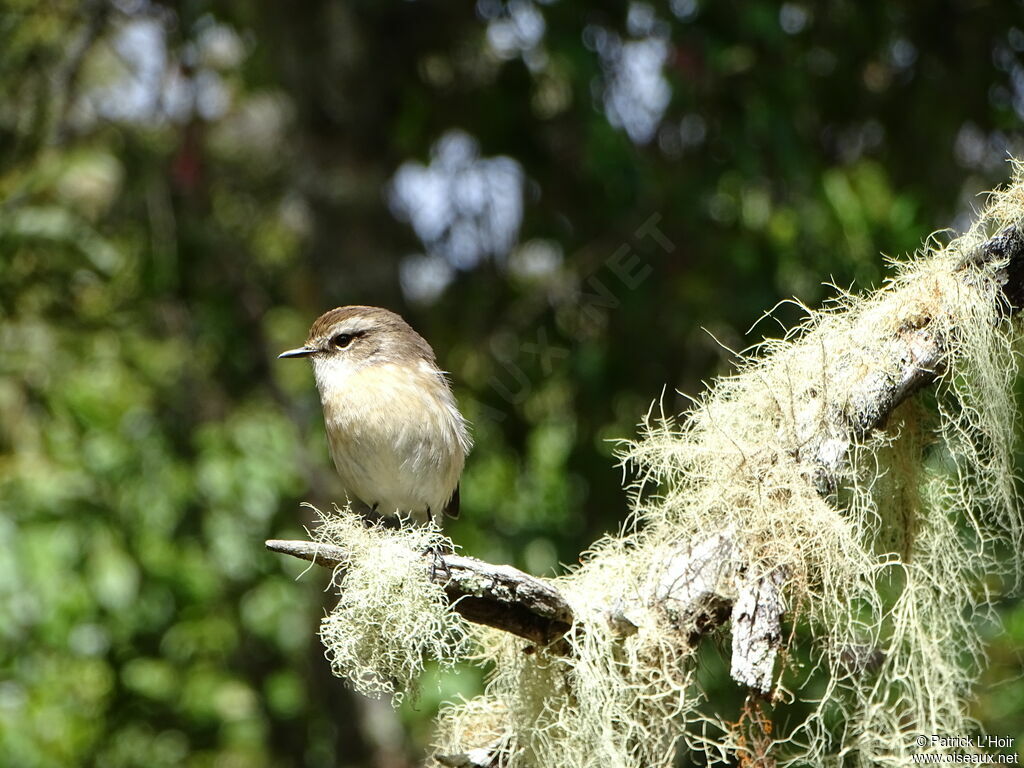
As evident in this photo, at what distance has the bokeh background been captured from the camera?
5.13 metres

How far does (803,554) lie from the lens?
103 inches

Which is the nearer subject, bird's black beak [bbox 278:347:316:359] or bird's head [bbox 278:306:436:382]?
bird's black beak [bbox 278:347:316:359]

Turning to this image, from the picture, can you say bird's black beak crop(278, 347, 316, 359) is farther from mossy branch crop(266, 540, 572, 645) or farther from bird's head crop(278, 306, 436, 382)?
mossy branch crop(266, 540, 572, 645)

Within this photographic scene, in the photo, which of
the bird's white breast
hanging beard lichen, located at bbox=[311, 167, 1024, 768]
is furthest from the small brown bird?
hanging beard lichen, located at bbox=[311, 167, 1024, 768]

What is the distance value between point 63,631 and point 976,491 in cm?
445

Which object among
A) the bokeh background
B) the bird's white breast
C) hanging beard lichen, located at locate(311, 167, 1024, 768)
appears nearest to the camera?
hanging beard lichen, located at locate(311, 167, 1024, 768)

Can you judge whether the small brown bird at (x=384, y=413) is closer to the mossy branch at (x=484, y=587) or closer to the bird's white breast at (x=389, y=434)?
the bird's white breast at (x=389, y=434)

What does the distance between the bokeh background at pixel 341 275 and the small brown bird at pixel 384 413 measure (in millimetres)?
1183

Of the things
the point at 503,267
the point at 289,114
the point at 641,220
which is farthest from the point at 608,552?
the point at 289,114

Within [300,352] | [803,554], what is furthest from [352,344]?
[803,554]

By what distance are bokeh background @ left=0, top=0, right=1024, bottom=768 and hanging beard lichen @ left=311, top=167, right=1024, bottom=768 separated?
6.54ft

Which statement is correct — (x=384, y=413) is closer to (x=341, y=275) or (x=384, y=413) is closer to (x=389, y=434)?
(x=389, y=434)

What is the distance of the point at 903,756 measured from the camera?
258 cm

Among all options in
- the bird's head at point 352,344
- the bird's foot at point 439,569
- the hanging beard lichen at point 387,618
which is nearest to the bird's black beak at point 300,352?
the bird's head at point 352,344
